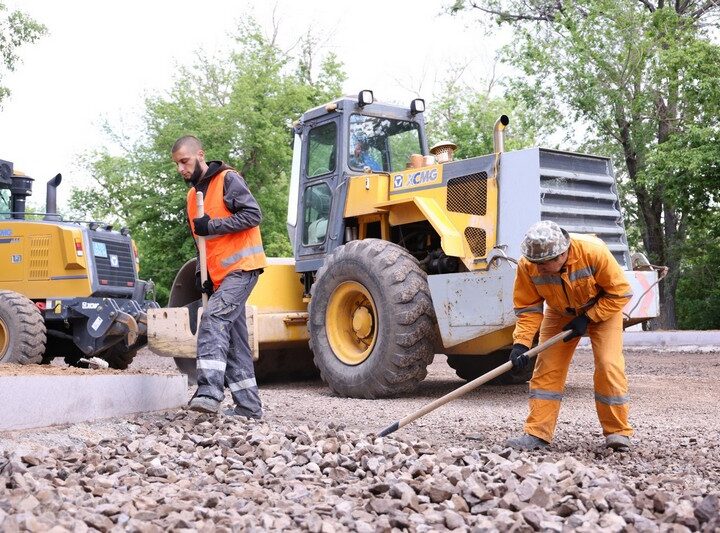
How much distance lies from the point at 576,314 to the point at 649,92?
16382 millimetres

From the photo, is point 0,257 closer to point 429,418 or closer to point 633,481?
point 429,418

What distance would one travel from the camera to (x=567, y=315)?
19.3ft

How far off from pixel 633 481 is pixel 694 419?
9.75ft

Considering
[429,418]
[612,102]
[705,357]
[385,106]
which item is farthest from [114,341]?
[612,102]

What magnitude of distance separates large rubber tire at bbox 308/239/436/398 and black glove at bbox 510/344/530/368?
258cm

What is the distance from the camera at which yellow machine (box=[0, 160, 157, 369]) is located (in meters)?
11.0

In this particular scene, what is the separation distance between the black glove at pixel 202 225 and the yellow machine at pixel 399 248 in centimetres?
245

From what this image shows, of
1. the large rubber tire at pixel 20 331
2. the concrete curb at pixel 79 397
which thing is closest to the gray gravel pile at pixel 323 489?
the concrete curb at pixel 79 397

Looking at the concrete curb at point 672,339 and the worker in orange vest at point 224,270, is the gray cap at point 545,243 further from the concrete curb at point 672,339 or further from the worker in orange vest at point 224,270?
the concrete curb at point 672,339

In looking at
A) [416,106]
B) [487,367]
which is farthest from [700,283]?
[416,106]

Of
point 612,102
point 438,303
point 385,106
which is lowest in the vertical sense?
point 438,303

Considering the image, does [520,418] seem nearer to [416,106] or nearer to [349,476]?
[349,476]

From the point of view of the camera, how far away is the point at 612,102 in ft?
68.3

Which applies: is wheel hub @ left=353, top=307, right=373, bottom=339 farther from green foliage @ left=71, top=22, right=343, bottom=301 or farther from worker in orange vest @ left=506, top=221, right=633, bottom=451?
green foliage @ left=71, top=22, right=343, bottom=301
